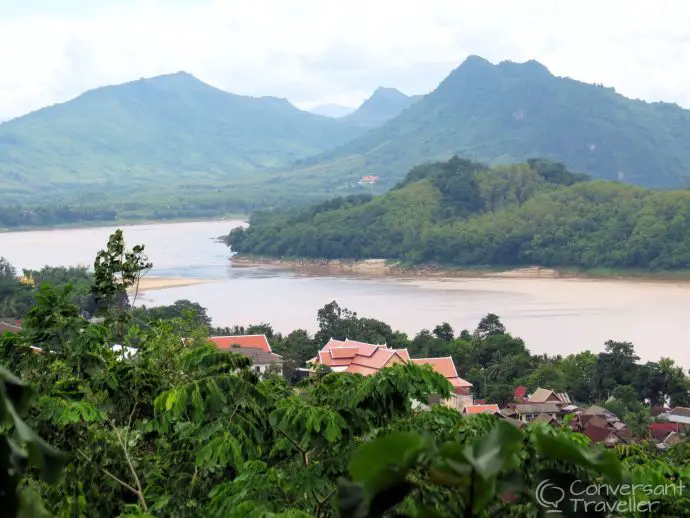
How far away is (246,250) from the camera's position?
47.4 meters

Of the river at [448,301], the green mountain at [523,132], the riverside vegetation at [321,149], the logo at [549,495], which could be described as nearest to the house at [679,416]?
the river at [448,301]

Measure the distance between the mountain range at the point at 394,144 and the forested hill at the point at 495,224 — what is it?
36740 millimetres

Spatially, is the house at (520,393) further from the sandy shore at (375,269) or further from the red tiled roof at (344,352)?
the sandy shore at (375,269)

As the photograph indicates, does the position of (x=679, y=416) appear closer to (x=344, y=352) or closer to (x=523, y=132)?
(x=344, y=352)

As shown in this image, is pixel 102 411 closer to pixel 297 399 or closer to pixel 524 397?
pixel 297 399

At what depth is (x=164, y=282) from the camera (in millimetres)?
34719

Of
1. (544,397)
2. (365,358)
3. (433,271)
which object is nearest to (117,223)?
(433,271)

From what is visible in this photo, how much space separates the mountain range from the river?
51958 millimetres

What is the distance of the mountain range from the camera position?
4043 inches

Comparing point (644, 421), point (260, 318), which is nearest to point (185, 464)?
point (644, 421)

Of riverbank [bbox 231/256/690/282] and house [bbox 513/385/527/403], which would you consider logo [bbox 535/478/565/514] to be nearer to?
house [bbox 513/385/527/403]

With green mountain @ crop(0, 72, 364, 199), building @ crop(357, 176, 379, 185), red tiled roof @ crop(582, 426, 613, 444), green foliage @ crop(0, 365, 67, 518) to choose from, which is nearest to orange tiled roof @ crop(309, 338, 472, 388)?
red tiled roof @ crop(582, 426, 613, 444)

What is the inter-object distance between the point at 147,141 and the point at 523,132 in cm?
6913

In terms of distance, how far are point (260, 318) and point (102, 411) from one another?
23.3 metres
